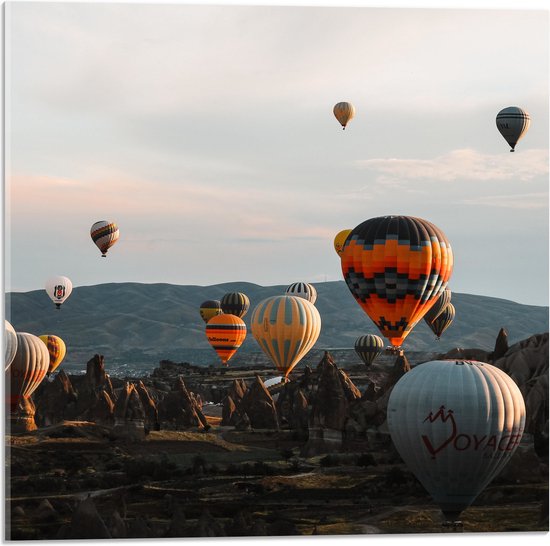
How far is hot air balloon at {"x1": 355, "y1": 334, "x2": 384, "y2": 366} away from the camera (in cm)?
13712

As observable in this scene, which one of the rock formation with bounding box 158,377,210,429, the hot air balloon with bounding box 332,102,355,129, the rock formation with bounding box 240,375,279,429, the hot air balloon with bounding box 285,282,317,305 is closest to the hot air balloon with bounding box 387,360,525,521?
the hot air balloon with bounding box 332,102,355,129

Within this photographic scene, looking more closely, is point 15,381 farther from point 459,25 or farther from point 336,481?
point 459,25

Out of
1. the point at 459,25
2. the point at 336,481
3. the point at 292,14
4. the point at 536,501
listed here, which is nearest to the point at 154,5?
the point at 292,14

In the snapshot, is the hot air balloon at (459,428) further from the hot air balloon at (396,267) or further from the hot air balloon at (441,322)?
the hot air balloon at (441,322)

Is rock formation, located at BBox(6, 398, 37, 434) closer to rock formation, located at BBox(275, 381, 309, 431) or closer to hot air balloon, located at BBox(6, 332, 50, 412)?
hot air balloon, located at BBox(6, 332, 50, 412)

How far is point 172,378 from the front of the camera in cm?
13938

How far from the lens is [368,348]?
137 meters

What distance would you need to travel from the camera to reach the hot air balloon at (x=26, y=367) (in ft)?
229

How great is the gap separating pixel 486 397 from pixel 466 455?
231 centimetres

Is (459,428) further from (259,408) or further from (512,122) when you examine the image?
(259,408)

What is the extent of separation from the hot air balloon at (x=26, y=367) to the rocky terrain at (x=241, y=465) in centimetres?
179

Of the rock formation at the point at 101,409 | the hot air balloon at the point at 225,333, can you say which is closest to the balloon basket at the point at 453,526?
the rock formation at the point at 101,409

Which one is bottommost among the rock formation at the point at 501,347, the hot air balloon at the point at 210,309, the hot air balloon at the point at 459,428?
the hot air balloon at the point at 459,428

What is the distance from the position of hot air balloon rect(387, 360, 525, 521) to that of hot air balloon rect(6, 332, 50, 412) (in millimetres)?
31553
